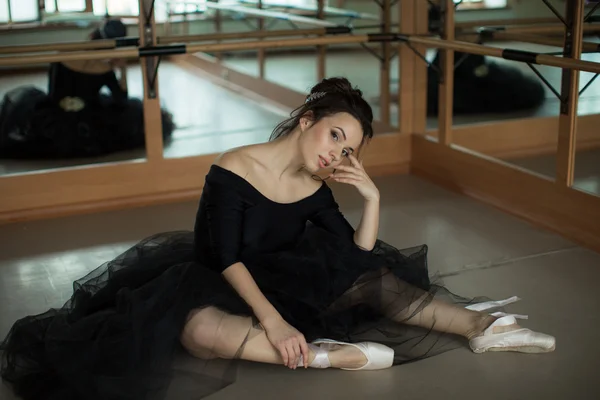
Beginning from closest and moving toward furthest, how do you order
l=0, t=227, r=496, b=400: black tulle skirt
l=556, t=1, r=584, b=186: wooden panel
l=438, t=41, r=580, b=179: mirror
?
l=0, t=227, r=496, b=400: black tulle skirt → l=556, t=1, r=584, b=186: wooden panel → l=438, t=41, r=580, b=179: mirror

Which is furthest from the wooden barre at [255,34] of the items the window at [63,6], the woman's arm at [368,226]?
the woman's arm at [368,226]

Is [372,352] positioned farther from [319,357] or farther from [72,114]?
[72,114]

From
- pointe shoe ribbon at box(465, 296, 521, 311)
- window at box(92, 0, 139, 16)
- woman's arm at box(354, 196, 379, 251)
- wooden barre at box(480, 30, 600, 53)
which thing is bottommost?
pointe shoe ribbon at box(465, 296, 521, 311)

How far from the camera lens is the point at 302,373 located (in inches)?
73.6

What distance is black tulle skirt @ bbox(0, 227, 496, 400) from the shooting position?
1718mm

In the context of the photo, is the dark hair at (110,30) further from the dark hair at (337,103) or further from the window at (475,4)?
the dark hair at (337,103)

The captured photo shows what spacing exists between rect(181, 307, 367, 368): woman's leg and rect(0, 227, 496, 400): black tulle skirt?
0.02 m

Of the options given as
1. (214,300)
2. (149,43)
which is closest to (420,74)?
(149,43)

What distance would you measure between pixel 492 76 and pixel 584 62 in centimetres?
138

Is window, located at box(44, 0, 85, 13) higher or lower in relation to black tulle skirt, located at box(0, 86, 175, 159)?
higher

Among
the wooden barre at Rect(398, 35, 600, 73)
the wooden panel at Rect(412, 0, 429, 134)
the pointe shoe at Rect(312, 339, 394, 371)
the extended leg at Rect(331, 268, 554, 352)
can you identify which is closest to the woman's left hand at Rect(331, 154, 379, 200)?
the extended leg at Rect(331, 268, 554, 352)

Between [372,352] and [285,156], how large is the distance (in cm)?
51

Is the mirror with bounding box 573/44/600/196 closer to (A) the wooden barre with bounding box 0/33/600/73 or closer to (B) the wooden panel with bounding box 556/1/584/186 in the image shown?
(B) the wooden panel with bounding box 556/1/584/186

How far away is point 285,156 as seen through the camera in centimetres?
197
